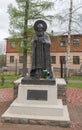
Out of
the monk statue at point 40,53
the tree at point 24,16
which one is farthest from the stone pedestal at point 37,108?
the tree at point 24,16

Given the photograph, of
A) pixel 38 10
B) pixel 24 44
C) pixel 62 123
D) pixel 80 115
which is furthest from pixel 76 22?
pixel 62 123

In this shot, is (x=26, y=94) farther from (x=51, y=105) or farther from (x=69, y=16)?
(x=69, y=16)

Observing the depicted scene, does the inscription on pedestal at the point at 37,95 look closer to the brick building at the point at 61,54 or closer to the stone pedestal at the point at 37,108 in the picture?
the stone pedestal at the point at 37,108

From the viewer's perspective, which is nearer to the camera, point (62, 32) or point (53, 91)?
point (53, 91)

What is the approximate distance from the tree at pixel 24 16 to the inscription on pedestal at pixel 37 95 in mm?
13407

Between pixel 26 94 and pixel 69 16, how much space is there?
1282 centimetres

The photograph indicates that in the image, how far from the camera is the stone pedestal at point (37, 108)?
5816 millimetres

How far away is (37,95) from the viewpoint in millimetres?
6406

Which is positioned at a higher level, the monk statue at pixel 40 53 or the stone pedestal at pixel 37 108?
the monk statue at pixel 40 53

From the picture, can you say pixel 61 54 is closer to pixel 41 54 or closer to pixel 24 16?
pixel 24 16

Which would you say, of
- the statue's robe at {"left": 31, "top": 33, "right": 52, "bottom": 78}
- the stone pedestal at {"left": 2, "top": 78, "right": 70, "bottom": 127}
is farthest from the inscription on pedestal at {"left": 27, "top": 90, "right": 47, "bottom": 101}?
the statue's robe at {"left": 31, "top": 33, "right": 52, "bottom": 78}

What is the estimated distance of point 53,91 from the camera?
6371mm

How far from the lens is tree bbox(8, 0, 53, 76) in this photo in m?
19.9

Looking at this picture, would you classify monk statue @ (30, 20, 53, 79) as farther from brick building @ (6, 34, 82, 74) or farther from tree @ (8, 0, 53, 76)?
brick building @ (6, 34, 82, 74)
